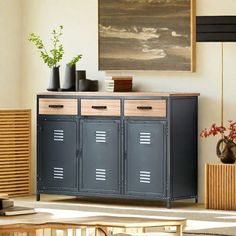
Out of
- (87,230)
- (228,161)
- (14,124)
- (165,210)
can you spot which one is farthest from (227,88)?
(87,230)

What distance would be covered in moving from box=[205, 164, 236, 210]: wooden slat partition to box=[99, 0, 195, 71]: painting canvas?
1.09 meters

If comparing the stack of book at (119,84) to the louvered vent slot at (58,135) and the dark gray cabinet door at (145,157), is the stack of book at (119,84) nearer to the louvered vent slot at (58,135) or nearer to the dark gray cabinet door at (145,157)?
the dark gray cabinet door at (145,157)

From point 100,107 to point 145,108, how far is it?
19.6 inches

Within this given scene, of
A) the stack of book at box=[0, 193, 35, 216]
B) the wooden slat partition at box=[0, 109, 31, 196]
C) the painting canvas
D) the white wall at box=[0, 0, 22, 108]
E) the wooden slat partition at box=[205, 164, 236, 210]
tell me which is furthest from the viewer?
the white wall at box=[0, 0, 22, 108]

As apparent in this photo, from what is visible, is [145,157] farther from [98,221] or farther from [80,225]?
[80,225]

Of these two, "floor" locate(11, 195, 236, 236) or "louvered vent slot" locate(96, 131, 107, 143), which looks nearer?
"floor" locate(11, 195, 236, 236)

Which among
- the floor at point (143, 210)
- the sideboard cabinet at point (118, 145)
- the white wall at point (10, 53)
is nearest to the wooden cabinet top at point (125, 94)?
the sideboard cabinet at point (118, 145)

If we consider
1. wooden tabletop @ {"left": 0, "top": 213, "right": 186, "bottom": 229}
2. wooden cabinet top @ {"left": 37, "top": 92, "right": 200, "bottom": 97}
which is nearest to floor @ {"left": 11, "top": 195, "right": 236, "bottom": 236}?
wooden cabinet top @ {"left": 37, "top": 92, "right": 200, "bottom": 97}

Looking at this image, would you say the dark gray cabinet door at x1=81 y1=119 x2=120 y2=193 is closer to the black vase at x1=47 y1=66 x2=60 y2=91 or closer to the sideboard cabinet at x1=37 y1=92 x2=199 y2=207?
the sideboard cabinet at x1=37 y1=92 x2=199 y2=207

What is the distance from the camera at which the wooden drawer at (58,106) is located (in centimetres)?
976

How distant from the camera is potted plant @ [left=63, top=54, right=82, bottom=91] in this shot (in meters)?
10.0

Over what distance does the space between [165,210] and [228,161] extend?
76 cm

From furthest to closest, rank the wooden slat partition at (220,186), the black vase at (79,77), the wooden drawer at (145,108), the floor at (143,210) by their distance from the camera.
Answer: the black vase at (79,77) → the wooden drawer at (145,108) → the wooden slat partition at (220,186) → the floor at (143,210)

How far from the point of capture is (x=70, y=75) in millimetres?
10062
